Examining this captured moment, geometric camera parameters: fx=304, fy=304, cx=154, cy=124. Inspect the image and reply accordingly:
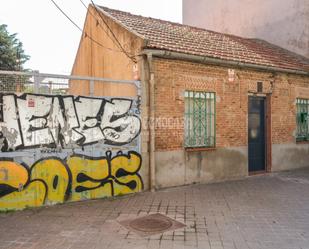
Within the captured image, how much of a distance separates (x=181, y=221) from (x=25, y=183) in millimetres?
3162

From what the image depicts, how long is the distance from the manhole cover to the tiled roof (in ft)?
13.1

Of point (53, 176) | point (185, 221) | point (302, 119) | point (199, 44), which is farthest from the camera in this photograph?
point (302, 119)

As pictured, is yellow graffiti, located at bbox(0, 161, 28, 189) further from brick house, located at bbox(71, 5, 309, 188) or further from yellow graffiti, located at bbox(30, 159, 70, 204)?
brick house, located at bbox(71, 5, 309, 188)

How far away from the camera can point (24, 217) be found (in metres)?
5.61

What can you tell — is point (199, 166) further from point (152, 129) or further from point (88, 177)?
point (88, 177)

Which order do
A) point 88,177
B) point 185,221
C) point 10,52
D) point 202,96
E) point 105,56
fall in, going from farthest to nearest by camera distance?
point 10,52, point 105,56, point 202,96, point 88,177, point 185,221

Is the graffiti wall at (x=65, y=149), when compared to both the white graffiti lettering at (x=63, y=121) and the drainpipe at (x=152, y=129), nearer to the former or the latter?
the white graffiti lettering at (x=63, y=121)

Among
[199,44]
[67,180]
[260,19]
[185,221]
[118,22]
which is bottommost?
[185,221]

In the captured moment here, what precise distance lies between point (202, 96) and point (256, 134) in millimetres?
2661

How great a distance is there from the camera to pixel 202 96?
335 inches

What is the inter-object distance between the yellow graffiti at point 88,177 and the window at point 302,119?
7419mm

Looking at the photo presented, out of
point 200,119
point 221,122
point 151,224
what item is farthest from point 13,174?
point 221,122

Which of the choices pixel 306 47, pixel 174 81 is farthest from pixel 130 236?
pixel 306 47

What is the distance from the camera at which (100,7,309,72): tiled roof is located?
8.20 meters
